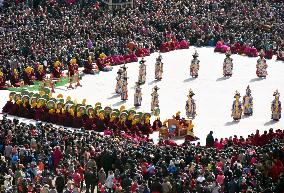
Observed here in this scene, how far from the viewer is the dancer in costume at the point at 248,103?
5700 centimetres

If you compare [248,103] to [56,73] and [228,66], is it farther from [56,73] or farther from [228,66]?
[56,73]

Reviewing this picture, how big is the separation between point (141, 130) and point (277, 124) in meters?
7.36

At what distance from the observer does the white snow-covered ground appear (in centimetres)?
5578

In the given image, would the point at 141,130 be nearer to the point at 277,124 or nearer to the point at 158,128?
the point at 158,128

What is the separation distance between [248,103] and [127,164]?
14.9m

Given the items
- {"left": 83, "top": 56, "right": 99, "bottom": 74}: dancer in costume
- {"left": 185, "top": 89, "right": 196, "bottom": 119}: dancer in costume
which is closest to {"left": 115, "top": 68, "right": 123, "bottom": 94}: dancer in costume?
{"left": 83, "top": 56, "right": 99, "bottom": 74}: dancer in costume

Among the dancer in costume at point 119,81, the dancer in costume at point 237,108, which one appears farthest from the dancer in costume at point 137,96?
the dancer in costume at point 237,108

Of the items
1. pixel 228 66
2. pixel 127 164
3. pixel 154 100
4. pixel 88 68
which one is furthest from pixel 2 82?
pixel 127 164

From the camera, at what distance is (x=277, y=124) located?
5559cm

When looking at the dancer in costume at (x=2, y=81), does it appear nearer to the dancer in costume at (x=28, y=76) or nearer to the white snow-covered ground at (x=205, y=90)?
the white snow-covered ground at (x=205, y=90)

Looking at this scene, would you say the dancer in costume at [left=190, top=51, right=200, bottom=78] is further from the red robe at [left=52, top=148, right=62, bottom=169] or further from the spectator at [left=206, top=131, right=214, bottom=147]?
the red robe at [left=52, top=148, right=62, bottom=169]

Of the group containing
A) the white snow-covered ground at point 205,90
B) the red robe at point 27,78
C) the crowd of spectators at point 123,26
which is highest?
the crowd of spectators at point 123,26

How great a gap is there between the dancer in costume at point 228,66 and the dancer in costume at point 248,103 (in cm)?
844

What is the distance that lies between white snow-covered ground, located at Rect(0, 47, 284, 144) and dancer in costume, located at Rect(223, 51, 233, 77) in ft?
1.23
